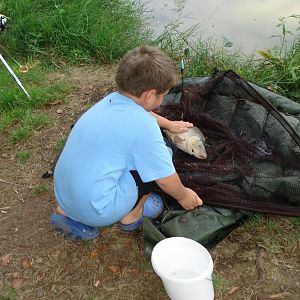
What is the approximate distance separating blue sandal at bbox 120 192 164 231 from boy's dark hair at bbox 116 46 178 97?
0.78 m

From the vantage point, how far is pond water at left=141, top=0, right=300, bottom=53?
16.2 feet

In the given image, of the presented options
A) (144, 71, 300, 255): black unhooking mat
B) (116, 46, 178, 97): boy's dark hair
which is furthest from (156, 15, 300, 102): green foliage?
(116, 46, 178, 97): boy's dark hair

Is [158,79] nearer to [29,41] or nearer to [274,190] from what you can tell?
[274,190]

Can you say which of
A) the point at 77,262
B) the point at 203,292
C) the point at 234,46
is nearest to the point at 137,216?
the point at 77,262

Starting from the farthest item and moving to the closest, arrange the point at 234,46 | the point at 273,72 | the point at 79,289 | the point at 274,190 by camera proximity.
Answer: the point at 234,46 → the point at 273,72 → the point at 274,190 → the point at 79,289

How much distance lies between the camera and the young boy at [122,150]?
2270 millimetres

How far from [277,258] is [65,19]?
3.40 meters

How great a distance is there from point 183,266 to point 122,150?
2.08 ft

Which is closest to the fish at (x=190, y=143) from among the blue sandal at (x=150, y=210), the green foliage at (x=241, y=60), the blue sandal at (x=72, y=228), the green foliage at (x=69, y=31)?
the blue sandal at (x=150, y=210)

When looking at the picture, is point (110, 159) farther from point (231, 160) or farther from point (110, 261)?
point (231, 160)

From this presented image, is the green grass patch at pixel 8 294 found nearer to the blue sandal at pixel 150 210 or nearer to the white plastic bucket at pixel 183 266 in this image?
the blue sandal at pixel 150 210

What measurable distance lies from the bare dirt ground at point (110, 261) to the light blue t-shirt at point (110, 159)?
1.09 feet

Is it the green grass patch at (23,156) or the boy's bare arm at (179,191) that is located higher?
the boy's bare arm at (179,191)

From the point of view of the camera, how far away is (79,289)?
2570mm
